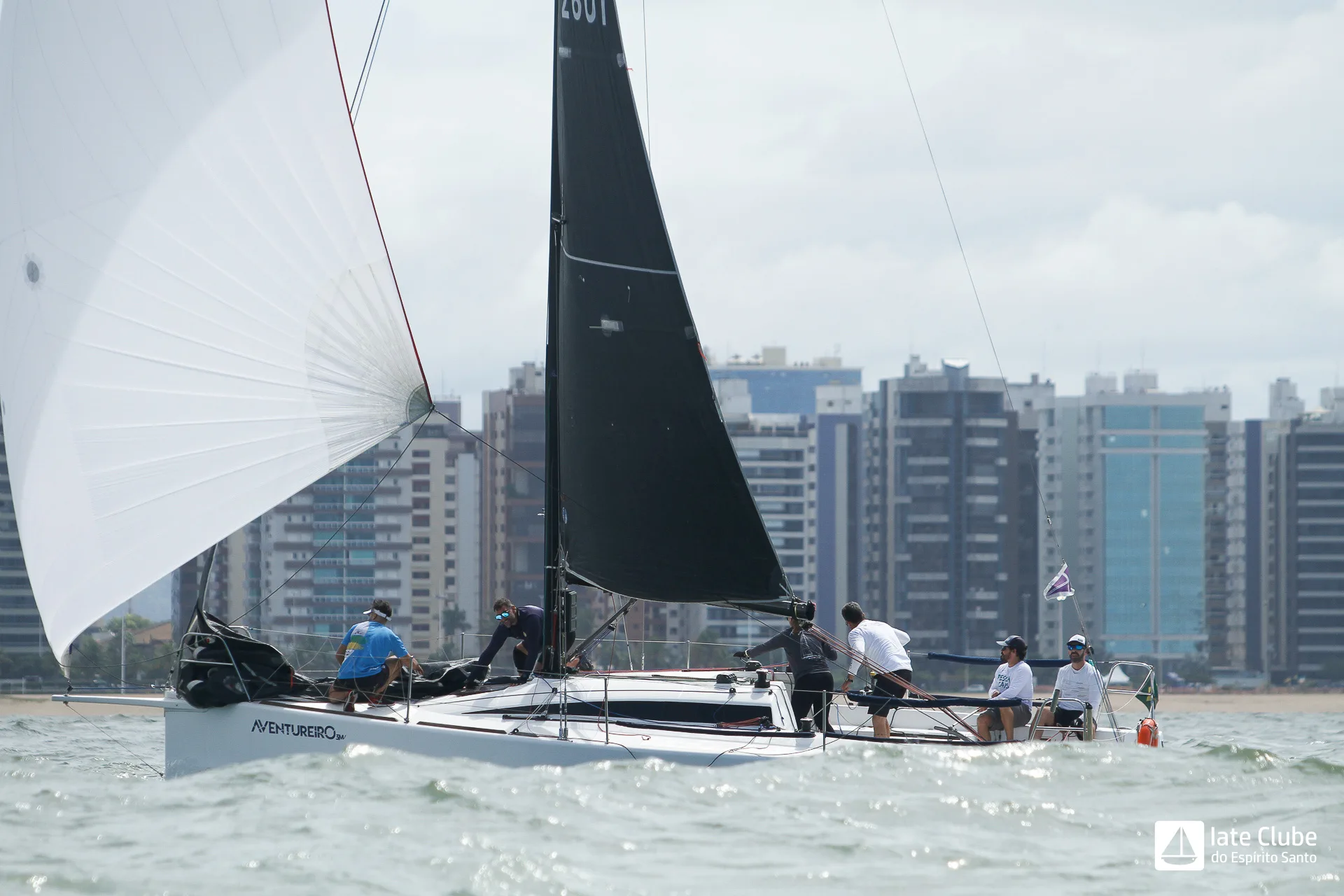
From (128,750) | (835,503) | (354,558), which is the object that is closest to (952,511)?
(835,503)

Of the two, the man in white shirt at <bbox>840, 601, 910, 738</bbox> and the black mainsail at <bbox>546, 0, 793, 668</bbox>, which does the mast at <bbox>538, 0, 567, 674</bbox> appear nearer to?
the black mainsail at <bbox>546, 0, 793, 668</bbox>

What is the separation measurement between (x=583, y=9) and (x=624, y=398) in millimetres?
3327

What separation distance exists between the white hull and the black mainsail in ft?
3.24

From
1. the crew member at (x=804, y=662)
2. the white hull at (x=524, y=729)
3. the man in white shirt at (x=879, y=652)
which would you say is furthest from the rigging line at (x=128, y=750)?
the man in white shirt at (x=879, y=652)

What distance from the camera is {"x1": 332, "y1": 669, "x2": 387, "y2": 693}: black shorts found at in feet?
36.9

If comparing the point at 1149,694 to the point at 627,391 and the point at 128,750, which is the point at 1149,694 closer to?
the point at 627,391

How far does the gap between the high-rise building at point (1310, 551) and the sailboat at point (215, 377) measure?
283ft

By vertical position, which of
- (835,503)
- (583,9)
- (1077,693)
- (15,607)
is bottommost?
(15,607)

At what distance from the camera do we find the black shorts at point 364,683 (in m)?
11.2

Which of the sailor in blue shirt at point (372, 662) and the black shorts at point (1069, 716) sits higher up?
the sailor in blue shirt at point (372, 662)

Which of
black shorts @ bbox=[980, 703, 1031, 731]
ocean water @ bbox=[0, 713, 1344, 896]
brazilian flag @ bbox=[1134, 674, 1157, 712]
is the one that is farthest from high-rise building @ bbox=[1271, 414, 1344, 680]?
ocean water @ bbox=[0, 713, 1344, 896]

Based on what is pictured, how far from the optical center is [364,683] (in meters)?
11.3

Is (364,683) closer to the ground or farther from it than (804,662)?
closer to the ground

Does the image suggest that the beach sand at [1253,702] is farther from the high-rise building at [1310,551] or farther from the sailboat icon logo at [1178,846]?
the sailboat icon logo at [1178,846]
